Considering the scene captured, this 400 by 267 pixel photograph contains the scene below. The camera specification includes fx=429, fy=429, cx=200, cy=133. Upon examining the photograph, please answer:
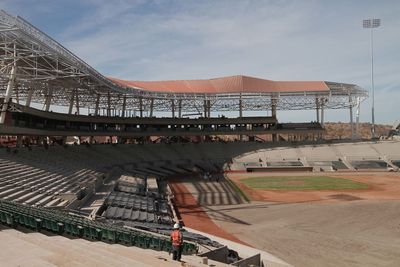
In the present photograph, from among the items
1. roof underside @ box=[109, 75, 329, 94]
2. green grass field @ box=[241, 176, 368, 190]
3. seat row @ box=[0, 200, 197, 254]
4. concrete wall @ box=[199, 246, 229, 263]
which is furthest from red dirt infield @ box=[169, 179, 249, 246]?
roof underside @ box=[109, 75, 329, 94]

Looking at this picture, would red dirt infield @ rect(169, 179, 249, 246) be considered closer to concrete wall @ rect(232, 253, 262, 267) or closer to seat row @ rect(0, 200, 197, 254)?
concrete wall @ rect(232, 253, 262, 267)

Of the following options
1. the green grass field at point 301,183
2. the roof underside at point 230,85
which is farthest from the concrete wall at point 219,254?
the roof underside at point 230,85

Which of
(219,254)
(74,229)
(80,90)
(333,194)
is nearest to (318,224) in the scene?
(219,254)

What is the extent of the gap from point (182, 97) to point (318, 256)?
53245 mm

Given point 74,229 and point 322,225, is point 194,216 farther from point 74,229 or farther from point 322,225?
point 74,229

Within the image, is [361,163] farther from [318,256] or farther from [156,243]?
[156,243]

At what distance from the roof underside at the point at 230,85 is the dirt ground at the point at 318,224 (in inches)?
1313

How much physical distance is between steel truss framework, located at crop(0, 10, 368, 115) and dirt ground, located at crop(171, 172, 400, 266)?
60.1 ft

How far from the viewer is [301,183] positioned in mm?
53906

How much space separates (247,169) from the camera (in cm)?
6944

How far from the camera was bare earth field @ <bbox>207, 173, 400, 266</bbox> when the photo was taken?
22141 mm

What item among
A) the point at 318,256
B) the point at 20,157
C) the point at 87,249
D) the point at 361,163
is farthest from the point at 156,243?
the point at 361,163

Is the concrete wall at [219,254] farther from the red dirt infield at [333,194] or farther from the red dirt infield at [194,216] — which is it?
the red dirt infield at [333,194]

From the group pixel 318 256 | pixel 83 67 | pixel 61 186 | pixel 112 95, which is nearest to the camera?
pixel 318 256
